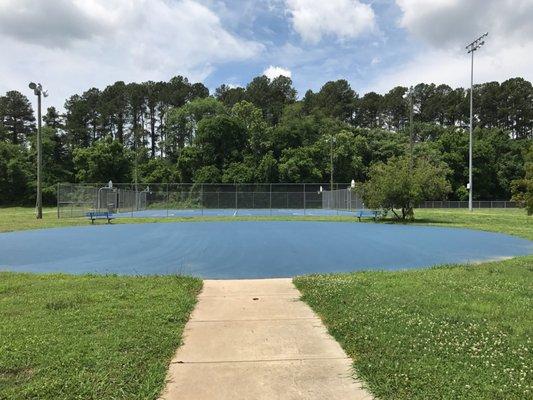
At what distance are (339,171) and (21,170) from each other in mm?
44679

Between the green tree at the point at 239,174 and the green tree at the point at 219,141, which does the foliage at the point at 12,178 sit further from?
the green tree at the point at 239,174

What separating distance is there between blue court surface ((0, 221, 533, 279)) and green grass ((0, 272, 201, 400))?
319 centimetres

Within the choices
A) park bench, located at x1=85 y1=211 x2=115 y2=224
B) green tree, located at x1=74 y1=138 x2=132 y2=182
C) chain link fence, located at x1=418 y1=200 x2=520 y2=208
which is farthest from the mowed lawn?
green tree, located at x1=74 y1=138 x2=132 y2=182

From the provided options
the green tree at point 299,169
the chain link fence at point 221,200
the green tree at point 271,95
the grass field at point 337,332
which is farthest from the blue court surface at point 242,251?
the green tree at point 271,95

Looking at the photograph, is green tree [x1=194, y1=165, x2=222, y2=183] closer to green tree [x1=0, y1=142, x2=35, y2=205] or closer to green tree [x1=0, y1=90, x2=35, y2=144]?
green tree [x1=0, y1=142, x2=35, y2=205]

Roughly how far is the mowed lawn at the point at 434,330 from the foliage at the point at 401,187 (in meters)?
20.9

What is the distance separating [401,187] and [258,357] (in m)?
26.7

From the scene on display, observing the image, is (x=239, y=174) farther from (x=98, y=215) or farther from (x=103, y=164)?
(x=98, y=215)

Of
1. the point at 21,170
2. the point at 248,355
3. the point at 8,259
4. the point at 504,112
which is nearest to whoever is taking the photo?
the point at 248,355

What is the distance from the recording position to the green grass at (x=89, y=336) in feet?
14.0

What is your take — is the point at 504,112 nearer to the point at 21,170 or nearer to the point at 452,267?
the point at 21,170

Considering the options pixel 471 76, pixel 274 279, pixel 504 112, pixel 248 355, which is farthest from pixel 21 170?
pixel 504 112

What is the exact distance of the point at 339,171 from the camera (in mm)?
69938

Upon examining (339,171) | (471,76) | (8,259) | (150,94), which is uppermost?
(150,94)
